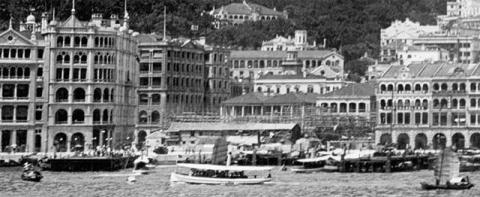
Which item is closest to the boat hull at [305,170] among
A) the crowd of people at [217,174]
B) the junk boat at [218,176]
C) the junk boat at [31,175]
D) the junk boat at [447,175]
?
the junk boat at [218,176]

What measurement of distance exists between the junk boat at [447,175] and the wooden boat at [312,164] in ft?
103

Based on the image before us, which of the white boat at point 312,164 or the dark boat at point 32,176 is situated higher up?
the white boat at point 312,164

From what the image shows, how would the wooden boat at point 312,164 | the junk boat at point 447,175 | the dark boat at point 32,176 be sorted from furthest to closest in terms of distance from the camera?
the wooden boat at point 312,164
the dark boat at point 32,176
the junk boat at point 447,175

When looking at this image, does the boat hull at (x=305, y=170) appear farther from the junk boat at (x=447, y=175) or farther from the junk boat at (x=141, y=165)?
the junk boat at (x=447, y=175)

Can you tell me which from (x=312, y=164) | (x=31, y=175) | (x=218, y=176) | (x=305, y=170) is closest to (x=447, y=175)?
(x=218, y=176)

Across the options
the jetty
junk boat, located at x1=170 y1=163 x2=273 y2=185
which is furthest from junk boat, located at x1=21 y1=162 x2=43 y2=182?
the jetty

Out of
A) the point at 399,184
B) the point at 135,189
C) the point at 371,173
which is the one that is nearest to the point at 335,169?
the point at 371,173

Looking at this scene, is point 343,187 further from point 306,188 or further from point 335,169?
point 335,169

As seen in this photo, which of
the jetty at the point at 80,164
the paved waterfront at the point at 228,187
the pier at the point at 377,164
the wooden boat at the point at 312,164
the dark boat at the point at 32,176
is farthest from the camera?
the wooden boat at the point at 312,164

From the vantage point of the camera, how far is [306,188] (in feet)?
519

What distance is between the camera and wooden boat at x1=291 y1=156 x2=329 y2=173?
186m

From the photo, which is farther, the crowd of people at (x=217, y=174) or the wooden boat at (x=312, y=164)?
the wooden boat at (x=312, y=164)

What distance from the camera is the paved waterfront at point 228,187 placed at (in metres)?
152

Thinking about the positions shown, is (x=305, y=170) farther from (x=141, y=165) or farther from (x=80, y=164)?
(x=80, y=164)
